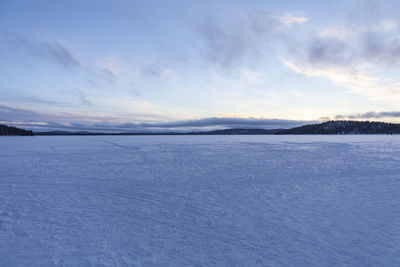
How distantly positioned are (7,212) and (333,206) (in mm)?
9130

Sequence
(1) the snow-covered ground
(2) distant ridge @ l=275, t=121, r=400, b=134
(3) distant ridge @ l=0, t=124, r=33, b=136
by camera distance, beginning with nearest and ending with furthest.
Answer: (1) the snow-covered ground
(3) distant ridge @ l=0, t=124, r=33, b=136
(2) distant ridge @ l=275, t=121, r=400, b=134

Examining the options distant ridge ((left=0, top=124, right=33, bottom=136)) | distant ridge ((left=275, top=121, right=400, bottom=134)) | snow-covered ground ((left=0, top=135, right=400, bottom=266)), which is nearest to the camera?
snow-covered ground ((left=0, top=135, right=400, bottom=266))

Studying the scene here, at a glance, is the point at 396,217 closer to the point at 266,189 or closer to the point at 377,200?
the point at 377,200

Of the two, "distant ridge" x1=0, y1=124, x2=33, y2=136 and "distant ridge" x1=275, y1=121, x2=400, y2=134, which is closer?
"distant ridge" x1=0, y1=124, x2=33, y2=136

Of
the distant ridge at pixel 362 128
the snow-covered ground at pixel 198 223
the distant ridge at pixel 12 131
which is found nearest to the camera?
the snow-covered ground at pixel 198 223

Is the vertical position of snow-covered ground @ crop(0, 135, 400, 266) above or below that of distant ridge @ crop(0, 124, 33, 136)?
below

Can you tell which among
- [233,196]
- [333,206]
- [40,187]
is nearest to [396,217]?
[333,206]

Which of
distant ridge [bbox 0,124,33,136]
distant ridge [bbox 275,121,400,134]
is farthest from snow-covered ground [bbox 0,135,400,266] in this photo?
distant ridge [bbox 275,121,400,134]

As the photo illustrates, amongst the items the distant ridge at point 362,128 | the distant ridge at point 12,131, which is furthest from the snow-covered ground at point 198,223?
the distant ridge at point 362,128

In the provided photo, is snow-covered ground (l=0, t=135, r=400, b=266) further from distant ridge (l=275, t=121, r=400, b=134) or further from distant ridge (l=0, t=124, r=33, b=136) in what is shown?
distant ridge (l=275, t=121, r=400, b=134)

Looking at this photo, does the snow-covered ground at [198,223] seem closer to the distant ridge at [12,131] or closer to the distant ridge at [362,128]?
the distant ridge at [12,131]

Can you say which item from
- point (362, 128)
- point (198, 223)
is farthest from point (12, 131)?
point (362, 128)

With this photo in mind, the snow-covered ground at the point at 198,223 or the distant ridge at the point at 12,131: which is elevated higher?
the distant ridge at the point at 12,131

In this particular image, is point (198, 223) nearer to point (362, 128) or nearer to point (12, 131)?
point (12, 131)
